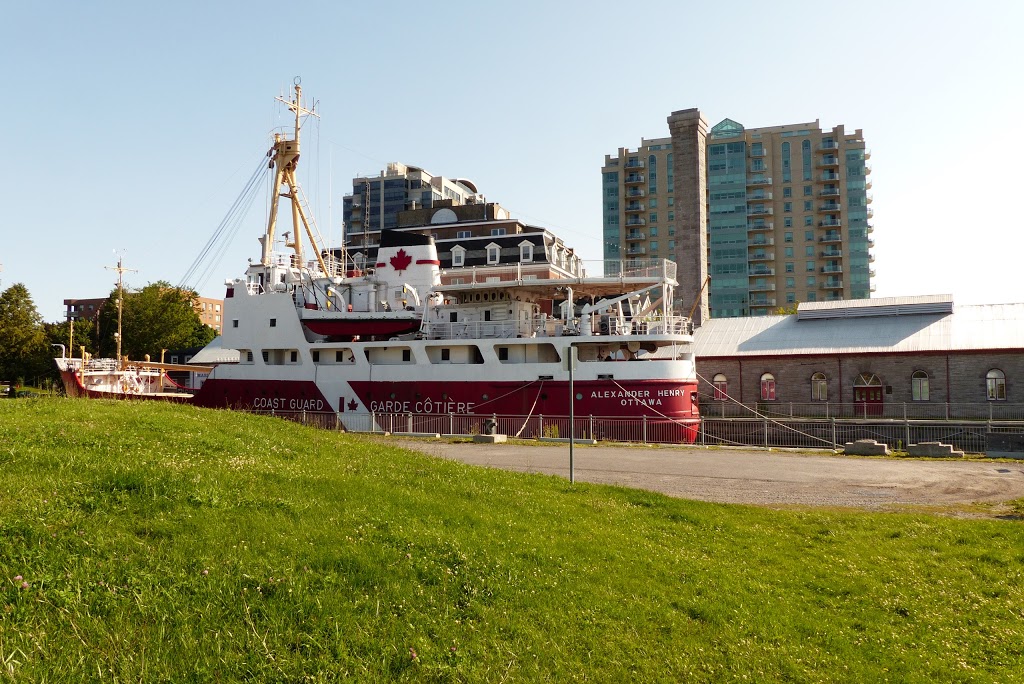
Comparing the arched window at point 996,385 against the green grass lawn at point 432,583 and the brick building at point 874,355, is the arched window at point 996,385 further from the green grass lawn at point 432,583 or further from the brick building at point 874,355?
the green grass lawn at point 432,583

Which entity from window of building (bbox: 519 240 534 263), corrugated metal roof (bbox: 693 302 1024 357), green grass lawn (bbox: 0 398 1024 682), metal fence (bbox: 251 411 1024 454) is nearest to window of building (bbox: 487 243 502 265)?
window of building (bbox: 519 240 534 263)

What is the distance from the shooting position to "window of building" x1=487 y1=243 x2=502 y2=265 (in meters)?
46.6

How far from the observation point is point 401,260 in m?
40.2

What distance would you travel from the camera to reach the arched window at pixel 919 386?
128 ft

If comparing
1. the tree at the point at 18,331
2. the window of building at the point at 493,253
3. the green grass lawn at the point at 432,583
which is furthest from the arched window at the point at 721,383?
the tree at the point at 18,331

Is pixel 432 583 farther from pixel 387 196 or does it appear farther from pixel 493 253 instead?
pixel 387 196

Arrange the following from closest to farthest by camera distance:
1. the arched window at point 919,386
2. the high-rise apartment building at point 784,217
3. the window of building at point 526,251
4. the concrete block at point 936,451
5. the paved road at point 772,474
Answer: the paved road at point 772,474, the concrete block at point 936,451, the arched window at point 919,386, the window of building at point 526,251, the high-rise apartment building at point 784,217

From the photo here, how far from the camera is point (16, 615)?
5.76m

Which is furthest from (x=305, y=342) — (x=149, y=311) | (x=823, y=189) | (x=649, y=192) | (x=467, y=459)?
(x=823, y=189)

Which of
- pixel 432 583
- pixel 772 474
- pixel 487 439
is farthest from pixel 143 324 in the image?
pixel 432 583

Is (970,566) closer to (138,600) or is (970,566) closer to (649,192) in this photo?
(138,600)

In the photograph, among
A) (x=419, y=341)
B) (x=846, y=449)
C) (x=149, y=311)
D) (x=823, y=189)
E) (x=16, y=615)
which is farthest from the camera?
(x=823, y=189)

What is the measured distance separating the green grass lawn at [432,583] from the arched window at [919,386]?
30.7 meters

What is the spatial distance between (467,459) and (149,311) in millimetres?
65573
